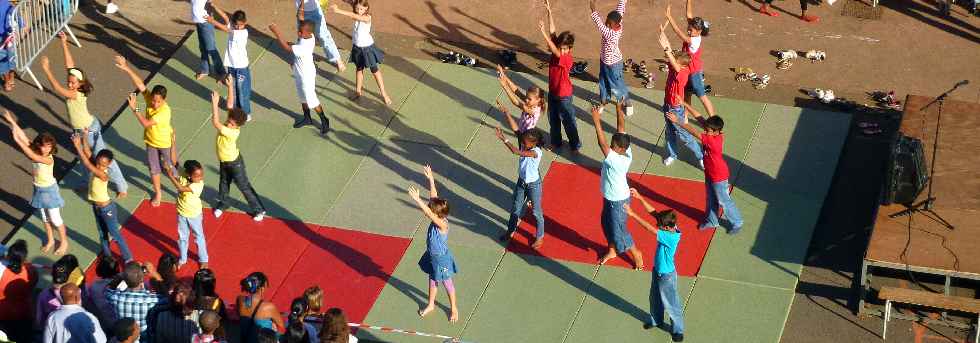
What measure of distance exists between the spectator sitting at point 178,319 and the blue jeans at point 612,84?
6.92m

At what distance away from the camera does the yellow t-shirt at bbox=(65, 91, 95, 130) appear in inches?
687

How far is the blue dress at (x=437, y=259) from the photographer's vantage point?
15.1 meters

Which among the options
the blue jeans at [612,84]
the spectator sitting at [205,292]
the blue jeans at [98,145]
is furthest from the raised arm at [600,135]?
the blue jeans at [98,145]

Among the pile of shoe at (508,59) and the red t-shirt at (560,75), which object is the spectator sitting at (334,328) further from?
the pile of shoe at (508,59)

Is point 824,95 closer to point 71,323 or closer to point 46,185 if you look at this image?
point 46,185

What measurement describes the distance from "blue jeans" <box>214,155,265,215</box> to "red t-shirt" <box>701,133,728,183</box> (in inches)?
213

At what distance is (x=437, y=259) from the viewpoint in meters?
15.2

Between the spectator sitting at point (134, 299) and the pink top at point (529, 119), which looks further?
the pink top at point (529, 119)

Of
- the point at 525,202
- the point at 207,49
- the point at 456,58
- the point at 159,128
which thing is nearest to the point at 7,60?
the point at 207,49

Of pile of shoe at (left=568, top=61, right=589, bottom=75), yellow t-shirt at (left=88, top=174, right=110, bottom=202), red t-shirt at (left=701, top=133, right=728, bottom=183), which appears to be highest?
pile of shoe at (left=568, top=61, right=589, bottom=75)

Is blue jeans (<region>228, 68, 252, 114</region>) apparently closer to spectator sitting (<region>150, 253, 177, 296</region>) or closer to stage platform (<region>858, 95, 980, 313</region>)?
spectator sitting (<region>150, 253, 177, 296</region>)

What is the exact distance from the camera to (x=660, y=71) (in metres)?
20.8

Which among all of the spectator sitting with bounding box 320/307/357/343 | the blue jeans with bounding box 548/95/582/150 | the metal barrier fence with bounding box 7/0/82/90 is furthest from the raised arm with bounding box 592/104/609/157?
the metal barrier fence with bounding box 7/0/82/90

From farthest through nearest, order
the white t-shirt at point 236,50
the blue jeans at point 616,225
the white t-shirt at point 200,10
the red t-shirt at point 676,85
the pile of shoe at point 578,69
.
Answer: the pile of shoe at point 578,69 < the white t-shirt at point 200,10 < the white t-shirt at point 236,50 < the red t-shirt at point 676,85 < the blue jeans at point 616,225
